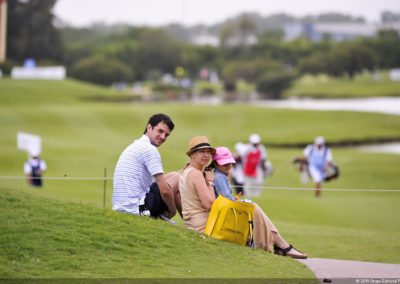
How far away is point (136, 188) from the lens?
12.4m

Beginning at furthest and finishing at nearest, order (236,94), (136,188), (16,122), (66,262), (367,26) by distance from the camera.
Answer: (367,26)
(236,94)
(16,122)
(136,188)
(66,262)

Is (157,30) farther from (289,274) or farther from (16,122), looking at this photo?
(289,274)

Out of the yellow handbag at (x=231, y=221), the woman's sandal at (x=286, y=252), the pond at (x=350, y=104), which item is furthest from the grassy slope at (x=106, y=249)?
the pond at (x=350, y=104)

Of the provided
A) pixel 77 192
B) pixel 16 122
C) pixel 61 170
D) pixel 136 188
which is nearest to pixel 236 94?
pixel 16 122

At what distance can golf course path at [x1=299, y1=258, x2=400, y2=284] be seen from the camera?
11.3m

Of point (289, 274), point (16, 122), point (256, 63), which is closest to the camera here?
point (289, 274)

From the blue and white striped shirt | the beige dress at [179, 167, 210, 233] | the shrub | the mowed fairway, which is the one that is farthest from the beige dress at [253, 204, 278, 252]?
the shrub

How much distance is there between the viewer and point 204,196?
484 inches

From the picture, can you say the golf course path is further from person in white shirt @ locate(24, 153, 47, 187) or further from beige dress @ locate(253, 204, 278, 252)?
person in white shirt @ locate(24, 153, 47, 187)

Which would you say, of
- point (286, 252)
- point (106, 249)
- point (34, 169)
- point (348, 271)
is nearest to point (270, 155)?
point (34, 169)

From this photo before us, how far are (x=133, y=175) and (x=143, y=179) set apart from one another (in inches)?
6.2

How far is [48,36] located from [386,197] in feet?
300

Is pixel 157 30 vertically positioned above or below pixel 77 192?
above

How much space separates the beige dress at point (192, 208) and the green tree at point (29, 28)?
102284 mm
